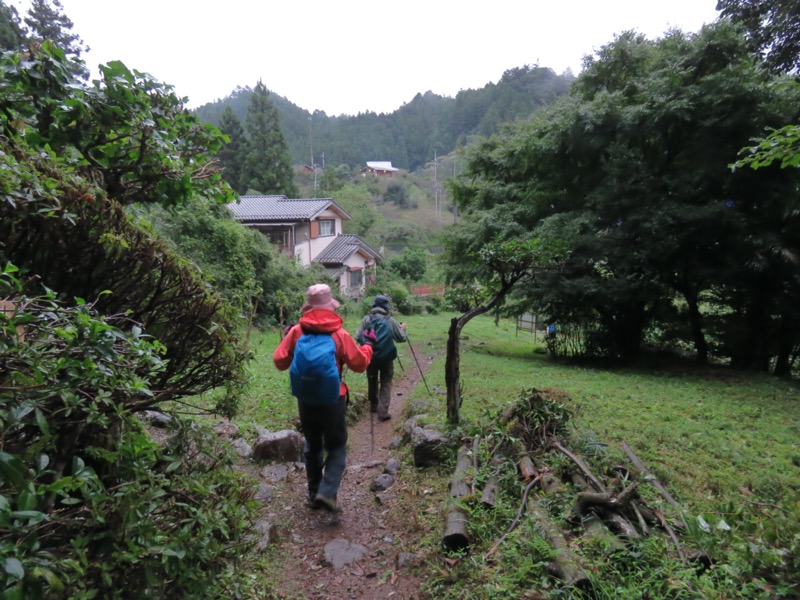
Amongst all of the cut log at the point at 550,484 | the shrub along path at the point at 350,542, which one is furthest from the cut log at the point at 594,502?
the shrub along path at the point at 350,542

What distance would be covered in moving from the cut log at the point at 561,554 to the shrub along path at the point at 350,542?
101 centimetres

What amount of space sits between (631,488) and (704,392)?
736 cm

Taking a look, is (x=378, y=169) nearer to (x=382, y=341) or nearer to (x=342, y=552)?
(x=382, y=341)

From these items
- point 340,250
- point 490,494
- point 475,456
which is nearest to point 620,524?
point 490,494

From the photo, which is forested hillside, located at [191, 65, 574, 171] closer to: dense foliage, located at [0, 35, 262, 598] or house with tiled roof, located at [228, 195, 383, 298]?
house with tiled roof, located at [228, 195, 383, 298]

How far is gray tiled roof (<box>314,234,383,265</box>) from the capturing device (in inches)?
1190

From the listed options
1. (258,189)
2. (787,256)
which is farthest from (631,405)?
(258,189)

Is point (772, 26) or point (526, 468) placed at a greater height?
point (772, 26)

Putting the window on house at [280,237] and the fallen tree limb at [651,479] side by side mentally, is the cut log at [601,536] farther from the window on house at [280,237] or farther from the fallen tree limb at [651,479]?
the window on house at [280,237]

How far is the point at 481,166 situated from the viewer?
18.1 m

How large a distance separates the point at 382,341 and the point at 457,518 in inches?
153

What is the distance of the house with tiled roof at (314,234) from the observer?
27.5 m

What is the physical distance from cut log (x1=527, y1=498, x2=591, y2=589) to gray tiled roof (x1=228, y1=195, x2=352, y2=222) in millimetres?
25961

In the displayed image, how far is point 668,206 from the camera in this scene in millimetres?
11477
